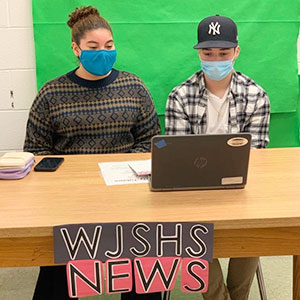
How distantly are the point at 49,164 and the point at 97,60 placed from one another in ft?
1.82

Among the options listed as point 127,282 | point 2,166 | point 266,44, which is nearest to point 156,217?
point 127,282

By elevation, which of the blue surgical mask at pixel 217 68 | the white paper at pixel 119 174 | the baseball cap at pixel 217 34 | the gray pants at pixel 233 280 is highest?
the baseball cap at pixel 217 34

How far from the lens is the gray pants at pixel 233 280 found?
159 centimetres

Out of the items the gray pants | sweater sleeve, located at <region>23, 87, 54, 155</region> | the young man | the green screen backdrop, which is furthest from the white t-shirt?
sweater sleeve, located at <region>23, 87, 54, 155</region>

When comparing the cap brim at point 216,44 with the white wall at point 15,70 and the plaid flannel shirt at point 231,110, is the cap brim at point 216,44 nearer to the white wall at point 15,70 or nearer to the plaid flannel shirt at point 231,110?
the plaid flannel shirt at point 231,110

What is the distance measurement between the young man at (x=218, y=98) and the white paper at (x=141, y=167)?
506 mm

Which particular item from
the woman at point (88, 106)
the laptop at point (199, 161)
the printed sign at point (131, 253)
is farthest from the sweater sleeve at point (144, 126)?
the printed sign at point (131, 253)

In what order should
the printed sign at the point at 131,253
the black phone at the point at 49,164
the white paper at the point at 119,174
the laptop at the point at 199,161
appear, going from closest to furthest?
the printed sign at the point at 131,253 → the laptop at the point at 199,161 → the white paper at the point at 119,174 → the black phone at the point at 49,164

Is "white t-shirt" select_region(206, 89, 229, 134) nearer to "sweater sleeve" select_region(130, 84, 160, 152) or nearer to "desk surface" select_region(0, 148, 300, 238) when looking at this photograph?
"sweater sleeve" select_region(130, 84, 160, 152)

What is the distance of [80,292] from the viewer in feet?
3.48

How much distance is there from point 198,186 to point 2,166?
0.61 meters

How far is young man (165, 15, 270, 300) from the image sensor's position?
1.91 meters

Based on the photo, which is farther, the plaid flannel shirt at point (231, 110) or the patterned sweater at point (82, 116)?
the plaid flannel shirt at point (231, 110)

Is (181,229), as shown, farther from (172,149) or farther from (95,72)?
(95,72)
